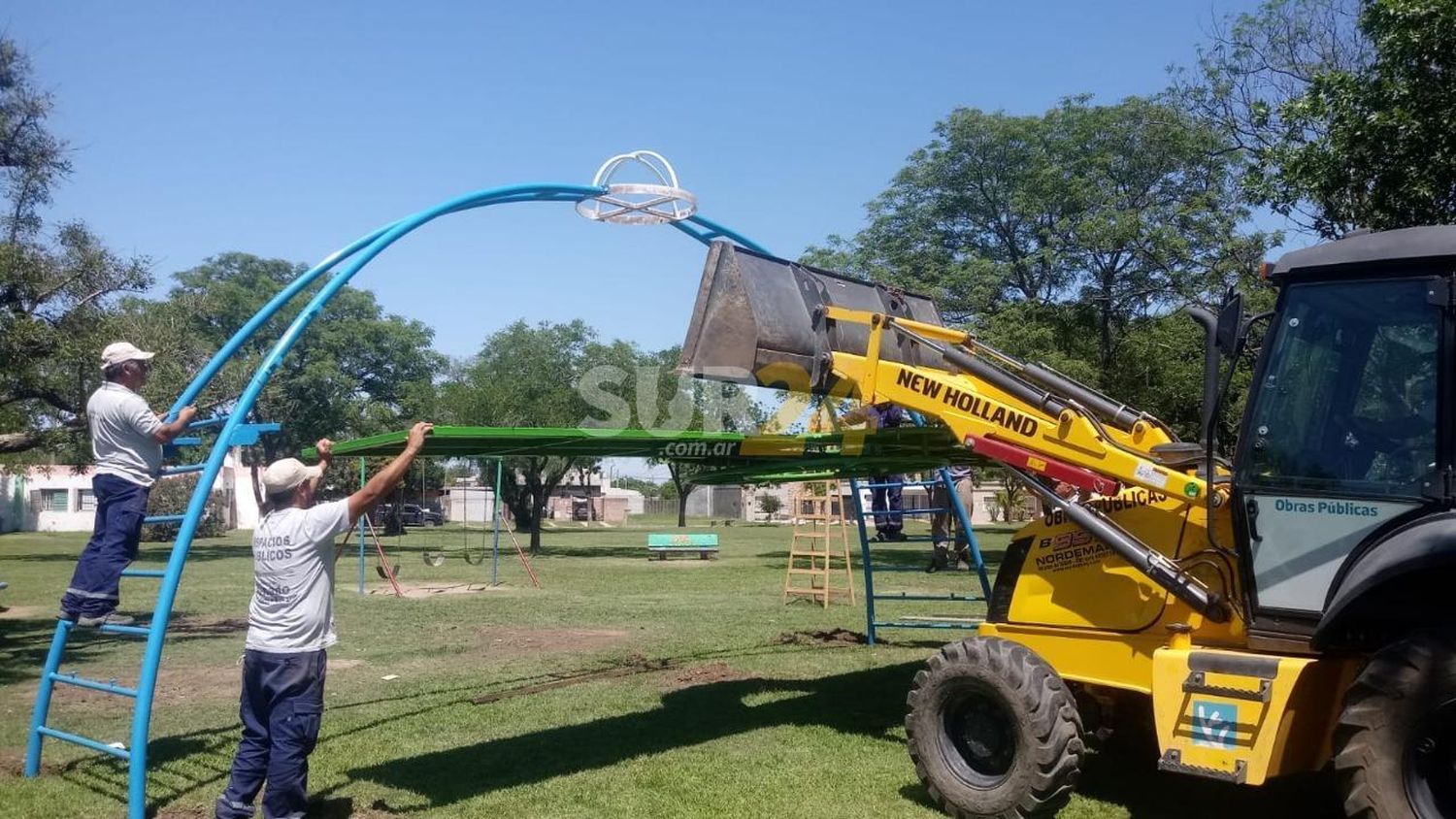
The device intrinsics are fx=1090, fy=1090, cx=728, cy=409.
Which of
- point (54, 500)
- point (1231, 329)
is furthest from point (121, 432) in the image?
point (54, 500)

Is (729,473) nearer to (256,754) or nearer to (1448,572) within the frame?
(256,754)

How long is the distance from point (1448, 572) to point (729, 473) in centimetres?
592

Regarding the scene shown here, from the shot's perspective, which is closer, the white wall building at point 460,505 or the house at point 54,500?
the house at point 54,500

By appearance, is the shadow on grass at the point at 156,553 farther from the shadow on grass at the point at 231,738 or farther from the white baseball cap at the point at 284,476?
the white baseball cap at the point at 284,476

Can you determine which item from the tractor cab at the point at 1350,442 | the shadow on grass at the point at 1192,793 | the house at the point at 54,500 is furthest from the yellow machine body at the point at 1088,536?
the house at the point at 54,500

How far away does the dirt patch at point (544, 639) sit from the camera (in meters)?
12.8

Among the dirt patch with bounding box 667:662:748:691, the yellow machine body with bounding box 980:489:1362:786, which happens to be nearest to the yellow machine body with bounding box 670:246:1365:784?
the yellow machine body with bounding box 980:489:1362:786

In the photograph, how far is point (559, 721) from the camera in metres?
8.93

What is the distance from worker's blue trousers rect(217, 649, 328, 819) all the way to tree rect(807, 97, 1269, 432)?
19.7m

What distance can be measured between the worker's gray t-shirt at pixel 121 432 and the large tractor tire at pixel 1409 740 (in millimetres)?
6793

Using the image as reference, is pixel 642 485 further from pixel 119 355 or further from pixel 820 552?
pixel 119 355

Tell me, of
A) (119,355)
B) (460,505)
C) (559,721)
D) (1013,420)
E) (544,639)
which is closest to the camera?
(1013,420)

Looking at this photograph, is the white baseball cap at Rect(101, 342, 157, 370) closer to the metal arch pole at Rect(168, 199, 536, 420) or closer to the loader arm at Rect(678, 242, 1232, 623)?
the metal arch pole at Rect(168, 199, 536, 420)

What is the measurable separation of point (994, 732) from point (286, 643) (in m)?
3.98
